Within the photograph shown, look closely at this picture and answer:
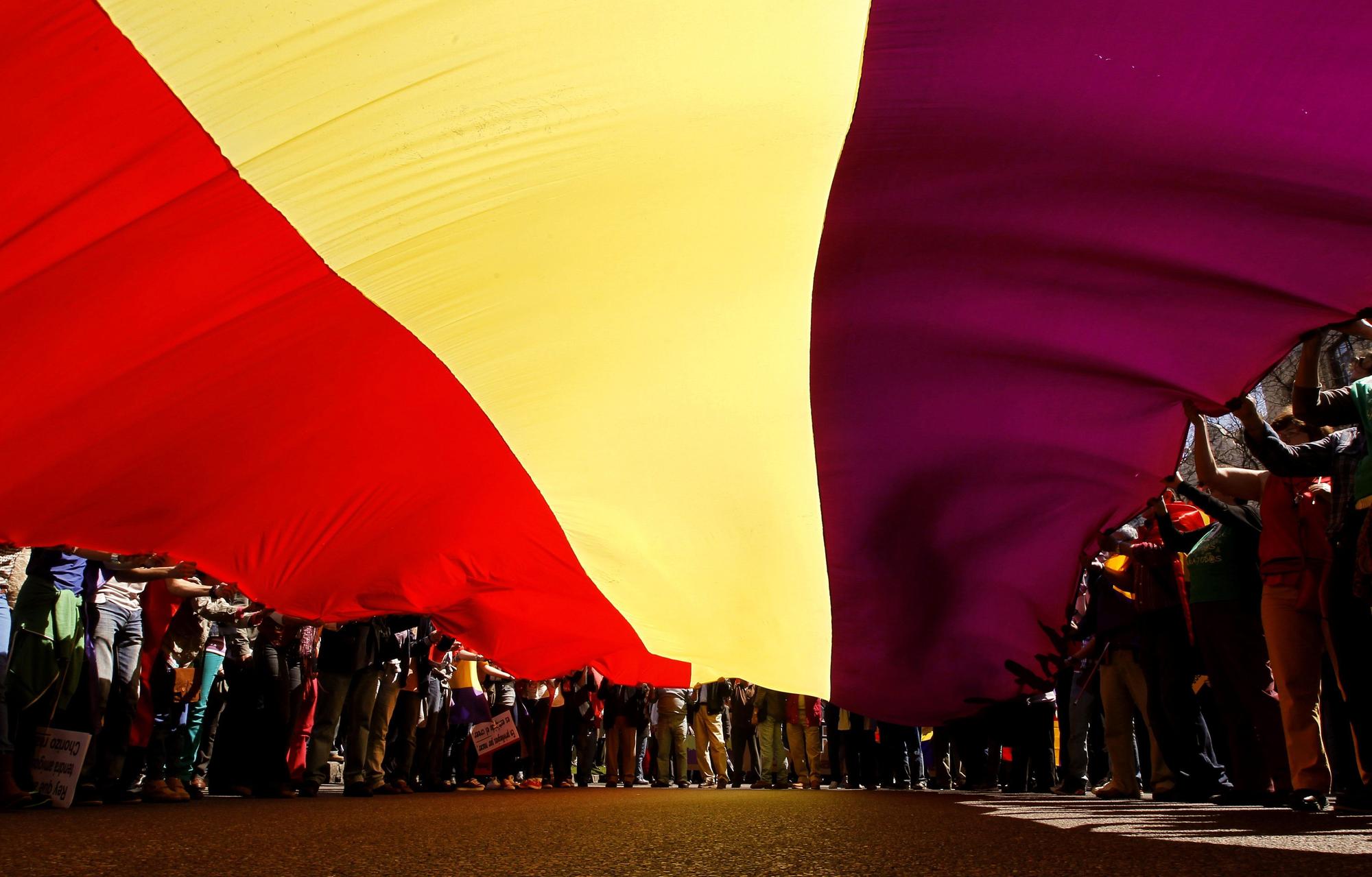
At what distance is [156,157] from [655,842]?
246 centimetres

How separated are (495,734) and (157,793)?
2.38 meters

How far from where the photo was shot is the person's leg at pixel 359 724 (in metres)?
6.60

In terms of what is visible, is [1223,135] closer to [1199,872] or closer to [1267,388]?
[1199,872]

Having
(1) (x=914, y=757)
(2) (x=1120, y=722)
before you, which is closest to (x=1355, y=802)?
(2) (x=1120, y=722)

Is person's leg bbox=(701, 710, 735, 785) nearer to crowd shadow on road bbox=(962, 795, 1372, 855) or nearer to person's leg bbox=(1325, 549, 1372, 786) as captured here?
crowd shadow on road bbox=(962, 795, 1372, 855)

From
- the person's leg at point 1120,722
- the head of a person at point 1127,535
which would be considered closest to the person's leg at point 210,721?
the person's leg at point 1120,722

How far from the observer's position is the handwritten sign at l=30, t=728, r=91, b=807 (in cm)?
459

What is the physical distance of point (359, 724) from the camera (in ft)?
21.7

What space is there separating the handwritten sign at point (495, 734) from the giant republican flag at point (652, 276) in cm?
300

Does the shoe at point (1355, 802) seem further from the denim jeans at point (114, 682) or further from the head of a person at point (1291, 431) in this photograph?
the denim jeans at point (114, 682)

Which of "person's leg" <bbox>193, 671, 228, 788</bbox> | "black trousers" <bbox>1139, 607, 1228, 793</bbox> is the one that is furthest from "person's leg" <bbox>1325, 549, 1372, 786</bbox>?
"person's leg" <bbox>193, 671, 228, 788</bbox>

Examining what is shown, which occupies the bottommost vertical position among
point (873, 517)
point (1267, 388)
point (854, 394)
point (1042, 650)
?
point (1042, 650)


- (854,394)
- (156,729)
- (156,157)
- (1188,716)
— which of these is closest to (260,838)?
(156,157)

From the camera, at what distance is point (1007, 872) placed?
92.5 inches
